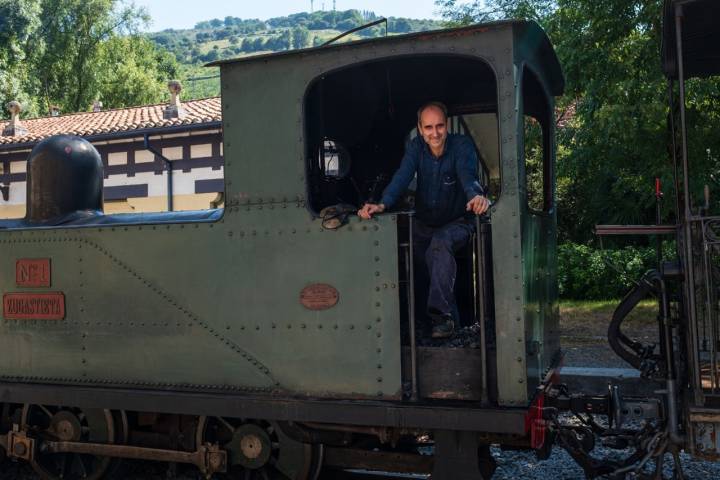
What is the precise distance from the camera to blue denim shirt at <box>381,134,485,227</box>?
13.7 ft

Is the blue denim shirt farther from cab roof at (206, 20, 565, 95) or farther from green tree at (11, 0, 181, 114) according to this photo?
green tree at (11, 0, 181, 114)

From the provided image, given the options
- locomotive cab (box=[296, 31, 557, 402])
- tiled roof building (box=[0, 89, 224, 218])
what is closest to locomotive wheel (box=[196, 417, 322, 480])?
locomotive cab (box=[296, 31, 557, 402])

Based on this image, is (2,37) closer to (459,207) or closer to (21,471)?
(21,471)

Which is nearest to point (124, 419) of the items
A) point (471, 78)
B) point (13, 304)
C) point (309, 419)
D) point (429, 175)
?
point (13, 304)

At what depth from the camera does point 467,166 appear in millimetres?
4094

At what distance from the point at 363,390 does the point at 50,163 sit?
117 inches

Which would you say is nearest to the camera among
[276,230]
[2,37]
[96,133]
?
[276,230]

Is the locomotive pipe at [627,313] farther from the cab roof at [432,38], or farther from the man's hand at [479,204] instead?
the cab roof at [432,38]

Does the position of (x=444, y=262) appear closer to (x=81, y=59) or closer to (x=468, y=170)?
(x=468, y=170)

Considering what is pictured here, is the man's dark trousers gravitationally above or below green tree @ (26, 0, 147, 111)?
below

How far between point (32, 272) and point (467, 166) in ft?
9.78

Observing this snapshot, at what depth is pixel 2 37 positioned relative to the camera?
27.4 metres

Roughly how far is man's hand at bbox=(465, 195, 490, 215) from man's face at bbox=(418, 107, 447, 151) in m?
0.52

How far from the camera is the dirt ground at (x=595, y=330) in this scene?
933 centimetres
